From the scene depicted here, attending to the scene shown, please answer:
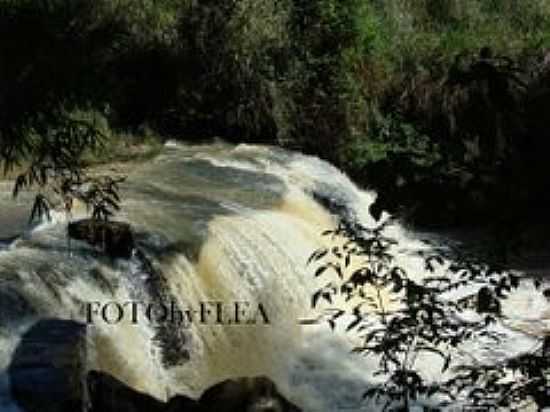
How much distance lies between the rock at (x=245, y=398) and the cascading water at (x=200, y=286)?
0.88 m

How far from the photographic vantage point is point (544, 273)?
12109 millimetres

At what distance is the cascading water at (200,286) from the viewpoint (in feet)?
24.8

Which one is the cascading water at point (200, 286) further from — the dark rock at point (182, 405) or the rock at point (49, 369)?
the dark rock at point (182, 405)

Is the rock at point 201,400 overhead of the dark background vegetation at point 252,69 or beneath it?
beneath

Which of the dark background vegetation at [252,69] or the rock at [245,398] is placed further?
the dark background vegetation at [252,69]

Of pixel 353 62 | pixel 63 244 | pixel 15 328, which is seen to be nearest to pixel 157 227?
pixel 63 244

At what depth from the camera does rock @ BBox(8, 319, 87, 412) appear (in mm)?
5969

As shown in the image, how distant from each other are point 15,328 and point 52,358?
2.14 ft

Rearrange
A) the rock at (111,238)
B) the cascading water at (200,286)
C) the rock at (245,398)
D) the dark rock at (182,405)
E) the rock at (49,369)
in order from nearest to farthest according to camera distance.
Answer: the rock at (49,369) < the dark rock at (182,405) < the rock at (245,398) < the cascading water at (200,286) < the rock at (111,238)

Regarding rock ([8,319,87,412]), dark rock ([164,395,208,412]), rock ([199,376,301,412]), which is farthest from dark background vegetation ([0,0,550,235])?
dark rock ([164,395,208,412])

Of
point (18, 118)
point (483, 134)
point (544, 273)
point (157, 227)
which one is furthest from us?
point (544, 273)

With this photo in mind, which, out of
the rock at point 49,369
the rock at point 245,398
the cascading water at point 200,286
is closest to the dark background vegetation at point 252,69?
the cascading water at point 200,286

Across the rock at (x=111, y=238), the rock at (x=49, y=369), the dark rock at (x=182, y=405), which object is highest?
the rock at (x=111, y=238)

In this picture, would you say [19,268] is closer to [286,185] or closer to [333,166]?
[286,185]
